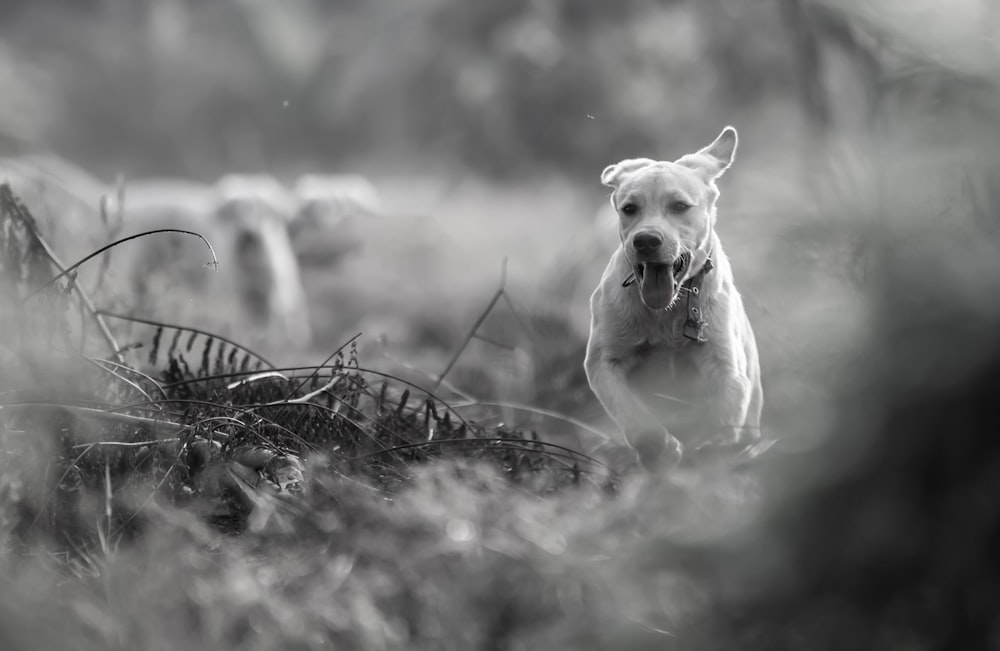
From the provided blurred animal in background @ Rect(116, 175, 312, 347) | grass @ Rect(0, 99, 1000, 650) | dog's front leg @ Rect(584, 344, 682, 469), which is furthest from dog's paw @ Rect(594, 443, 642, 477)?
blurred animal in background @ Rect(116, 175, 312, 347)

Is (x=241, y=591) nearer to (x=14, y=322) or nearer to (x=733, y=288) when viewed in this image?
(x=14, y=322)

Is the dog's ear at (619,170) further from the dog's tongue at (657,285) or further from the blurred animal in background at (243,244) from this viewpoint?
the blurred animal in background at (243,244)

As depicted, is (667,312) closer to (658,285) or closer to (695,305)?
(695,305)

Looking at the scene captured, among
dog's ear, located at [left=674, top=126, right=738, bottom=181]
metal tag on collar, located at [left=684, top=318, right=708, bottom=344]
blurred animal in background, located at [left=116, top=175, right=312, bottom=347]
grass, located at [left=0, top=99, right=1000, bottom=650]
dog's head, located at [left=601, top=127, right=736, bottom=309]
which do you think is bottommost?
grass, located at [left=0, top=99, right=1000, bottom=650]

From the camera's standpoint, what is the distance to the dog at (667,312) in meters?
3.08

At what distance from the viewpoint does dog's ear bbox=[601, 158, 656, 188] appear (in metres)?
3.49

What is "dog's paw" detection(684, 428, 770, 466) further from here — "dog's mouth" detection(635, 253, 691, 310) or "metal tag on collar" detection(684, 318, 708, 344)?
"metal tag on collar" detection(684, 318, 708, 344)

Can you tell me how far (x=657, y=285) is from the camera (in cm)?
308

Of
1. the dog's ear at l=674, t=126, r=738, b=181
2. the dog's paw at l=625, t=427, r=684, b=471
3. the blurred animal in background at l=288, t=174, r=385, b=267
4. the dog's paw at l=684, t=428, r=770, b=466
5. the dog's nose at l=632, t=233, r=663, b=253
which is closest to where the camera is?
the dog's paw at l=684, t=428, r=770, b=466

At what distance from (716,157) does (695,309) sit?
0.66 m

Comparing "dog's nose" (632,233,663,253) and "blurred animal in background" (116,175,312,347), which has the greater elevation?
"blurred animal in background" (116,175,312,347)

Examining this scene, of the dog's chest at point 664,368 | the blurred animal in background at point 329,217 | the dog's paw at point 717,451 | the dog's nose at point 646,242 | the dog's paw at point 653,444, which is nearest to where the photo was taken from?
the dog's paw at point 717,451

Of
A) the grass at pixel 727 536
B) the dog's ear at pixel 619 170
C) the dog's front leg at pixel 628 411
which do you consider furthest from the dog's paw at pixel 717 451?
the dog's ear at pixel 619 170

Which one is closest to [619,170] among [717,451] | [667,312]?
[667,312]
